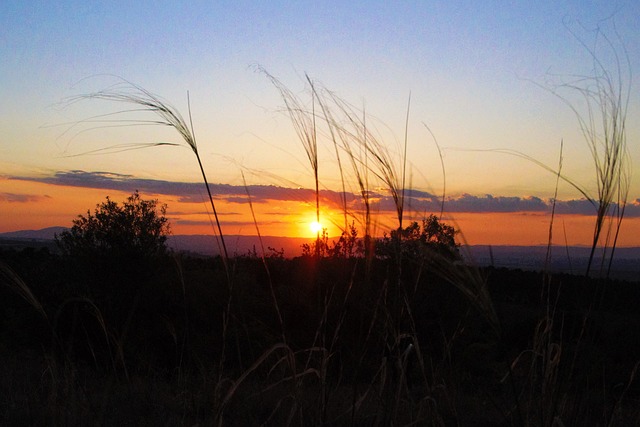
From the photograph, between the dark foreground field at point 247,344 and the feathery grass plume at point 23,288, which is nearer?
the feathery grass plume at point 23,288

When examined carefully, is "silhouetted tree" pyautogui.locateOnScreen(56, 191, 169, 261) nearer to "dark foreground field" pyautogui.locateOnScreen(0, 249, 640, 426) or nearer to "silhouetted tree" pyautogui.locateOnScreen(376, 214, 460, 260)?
"dark foreground field" pyautogui.locateOnScreen(0, 249, 640, 426)

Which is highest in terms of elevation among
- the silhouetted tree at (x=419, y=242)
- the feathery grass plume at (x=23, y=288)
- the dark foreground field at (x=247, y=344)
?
the silhouetted tree at (x=419, y=242)

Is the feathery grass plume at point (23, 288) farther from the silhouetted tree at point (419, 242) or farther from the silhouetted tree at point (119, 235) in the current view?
the silhouetted tree at point (119, 235)

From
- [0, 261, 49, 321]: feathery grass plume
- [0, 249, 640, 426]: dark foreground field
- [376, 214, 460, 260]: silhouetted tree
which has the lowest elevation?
[0, 249, 640, 426]: dark foreground field

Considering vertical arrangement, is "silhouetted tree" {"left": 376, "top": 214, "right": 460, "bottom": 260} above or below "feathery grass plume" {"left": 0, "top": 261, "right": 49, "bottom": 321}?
above

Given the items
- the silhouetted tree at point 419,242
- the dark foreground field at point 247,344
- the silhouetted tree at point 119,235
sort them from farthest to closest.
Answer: the silhouetted tree at point 119,235 → the dark foreground field at point 247,344 → the silhouetted tree at point 419,242

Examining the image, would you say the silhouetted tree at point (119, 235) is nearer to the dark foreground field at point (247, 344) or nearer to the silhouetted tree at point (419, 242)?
the dark foreground field at point (247, 344)

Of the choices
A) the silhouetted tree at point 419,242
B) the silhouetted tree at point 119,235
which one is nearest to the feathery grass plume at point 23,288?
A: the silhouetted tree at point 419,242

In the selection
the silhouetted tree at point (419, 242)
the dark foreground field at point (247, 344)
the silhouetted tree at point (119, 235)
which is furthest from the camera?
the silhouetted tree at point (119, 235)

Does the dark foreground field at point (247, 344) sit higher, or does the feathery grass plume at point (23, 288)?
the feathery grass plume at point (23, 288)

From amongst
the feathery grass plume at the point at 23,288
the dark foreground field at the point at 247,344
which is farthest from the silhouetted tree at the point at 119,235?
the feathery grass plume at the point at 23,288

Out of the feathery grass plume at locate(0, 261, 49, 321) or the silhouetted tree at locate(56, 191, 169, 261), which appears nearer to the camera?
the feathery grass plume at locate(0, 261, 49, 321)

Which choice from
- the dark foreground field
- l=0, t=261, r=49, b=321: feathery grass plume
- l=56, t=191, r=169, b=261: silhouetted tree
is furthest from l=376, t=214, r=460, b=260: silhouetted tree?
l=56, t=191, r=169, b=261: silhouetted tree

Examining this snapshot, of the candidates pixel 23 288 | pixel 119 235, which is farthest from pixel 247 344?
pixel 23 288
